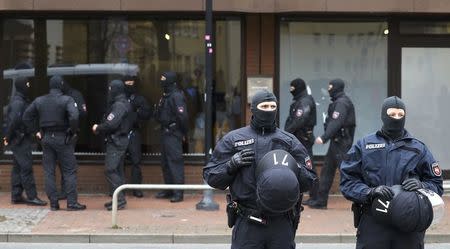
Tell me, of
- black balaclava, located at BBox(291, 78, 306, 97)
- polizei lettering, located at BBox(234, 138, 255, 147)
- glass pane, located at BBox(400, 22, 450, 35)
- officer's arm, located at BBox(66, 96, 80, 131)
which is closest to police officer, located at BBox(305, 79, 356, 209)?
black balaclava, located at BBox(291, 78, 306, 97)

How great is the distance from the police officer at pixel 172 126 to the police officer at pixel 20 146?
2.13 m

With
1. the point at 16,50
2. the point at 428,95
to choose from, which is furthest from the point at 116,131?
the point at 428,95

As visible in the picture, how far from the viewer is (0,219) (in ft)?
33.1

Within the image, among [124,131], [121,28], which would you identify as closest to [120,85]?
[124,131]

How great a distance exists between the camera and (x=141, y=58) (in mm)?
12789

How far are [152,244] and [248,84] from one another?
4213 mm

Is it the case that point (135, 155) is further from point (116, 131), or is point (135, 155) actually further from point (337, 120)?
point (337, 120)

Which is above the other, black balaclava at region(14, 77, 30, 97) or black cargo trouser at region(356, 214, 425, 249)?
black balaclava at region(14, 77, 30, 97)

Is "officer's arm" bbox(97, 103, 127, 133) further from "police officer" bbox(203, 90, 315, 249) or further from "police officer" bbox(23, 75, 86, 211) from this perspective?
"police officer" bbox(203, 90, 315, 249)

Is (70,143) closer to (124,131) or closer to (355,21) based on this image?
(124,131)

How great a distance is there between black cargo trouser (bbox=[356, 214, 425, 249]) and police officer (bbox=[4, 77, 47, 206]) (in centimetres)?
721

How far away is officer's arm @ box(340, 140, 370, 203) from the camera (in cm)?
516

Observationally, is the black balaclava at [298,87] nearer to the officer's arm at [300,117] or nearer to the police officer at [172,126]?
the officer's arm at [300,117]

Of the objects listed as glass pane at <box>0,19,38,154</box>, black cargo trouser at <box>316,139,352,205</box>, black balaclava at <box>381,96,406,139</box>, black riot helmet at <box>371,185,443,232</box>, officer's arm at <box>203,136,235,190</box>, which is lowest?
black cargo trouser at <box>316,139,352,205</box>
